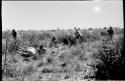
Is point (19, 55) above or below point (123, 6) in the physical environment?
below

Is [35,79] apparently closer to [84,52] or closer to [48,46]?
[84,52]

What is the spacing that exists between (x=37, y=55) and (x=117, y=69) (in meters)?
4.34

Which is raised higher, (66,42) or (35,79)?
(66,42)

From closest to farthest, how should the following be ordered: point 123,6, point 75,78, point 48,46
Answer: point 123,6 → point 75,78 → point 48,46

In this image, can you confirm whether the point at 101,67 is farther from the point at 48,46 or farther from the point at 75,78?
the point at 48,46

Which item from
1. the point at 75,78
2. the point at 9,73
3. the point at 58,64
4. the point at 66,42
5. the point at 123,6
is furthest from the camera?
the point at 66,42

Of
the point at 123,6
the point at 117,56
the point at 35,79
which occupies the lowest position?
the point at 35,79

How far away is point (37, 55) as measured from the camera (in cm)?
850

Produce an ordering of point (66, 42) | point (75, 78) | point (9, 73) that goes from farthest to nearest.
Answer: point (66, 42) → point (9, 73) → point (75, 78)

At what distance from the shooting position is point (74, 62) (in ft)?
22.8

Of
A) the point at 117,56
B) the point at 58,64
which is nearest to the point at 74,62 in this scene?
the point at 58,64

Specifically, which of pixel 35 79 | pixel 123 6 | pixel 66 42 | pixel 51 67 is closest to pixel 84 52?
pixel 51 67

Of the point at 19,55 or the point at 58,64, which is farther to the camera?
→ the point at 19,55

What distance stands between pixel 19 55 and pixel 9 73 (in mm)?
3117
